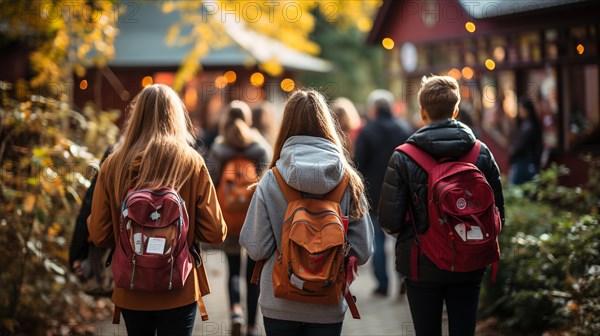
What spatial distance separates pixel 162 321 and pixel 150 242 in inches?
20.6

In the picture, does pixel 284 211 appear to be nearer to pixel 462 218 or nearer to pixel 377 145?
pixel 462 218

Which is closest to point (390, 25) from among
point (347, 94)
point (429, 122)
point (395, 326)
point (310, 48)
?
point (310, 48)

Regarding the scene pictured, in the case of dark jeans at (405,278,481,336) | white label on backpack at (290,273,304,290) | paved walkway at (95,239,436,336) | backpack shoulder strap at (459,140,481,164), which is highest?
backpack shoulder strap at (459,140,481,164)

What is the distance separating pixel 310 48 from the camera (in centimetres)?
1633

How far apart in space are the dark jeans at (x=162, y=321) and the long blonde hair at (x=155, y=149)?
2.15 feet

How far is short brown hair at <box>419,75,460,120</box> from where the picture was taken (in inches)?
190

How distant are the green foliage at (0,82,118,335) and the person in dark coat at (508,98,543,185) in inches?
295

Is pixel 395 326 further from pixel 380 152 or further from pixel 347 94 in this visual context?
pixel 347 94

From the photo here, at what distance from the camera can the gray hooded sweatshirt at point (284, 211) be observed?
423cm

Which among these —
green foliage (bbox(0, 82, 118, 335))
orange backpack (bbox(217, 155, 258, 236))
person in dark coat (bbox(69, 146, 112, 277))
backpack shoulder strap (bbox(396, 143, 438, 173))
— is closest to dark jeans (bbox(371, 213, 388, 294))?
orange backpack (bbox(217, 155, 258, 236))

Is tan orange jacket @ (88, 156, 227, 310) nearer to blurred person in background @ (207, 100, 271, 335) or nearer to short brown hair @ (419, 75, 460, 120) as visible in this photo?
short brown hair @ (419, 75, 460, 120)

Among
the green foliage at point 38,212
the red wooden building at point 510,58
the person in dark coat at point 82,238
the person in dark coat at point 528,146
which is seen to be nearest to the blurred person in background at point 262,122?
the green foliage at point 38,212

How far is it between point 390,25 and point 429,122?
1392 centimetres

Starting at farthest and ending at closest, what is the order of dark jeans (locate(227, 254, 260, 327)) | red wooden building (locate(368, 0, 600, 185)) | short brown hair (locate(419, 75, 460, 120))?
1. red wooden building (locate(368, 0, 600, 185))
2. dark jeans (locate(227, 254, 260, 327))
3. short brown hair (locate(419, 75, 460, 120))
